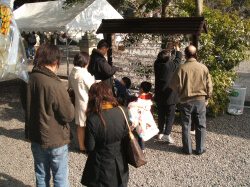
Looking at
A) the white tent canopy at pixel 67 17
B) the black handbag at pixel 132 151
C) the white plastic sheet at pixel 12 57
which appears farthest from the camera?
the white tent canopy at pixel 67 17

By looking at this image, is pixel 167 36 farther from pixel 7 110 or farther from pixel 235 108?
pixel 7 110

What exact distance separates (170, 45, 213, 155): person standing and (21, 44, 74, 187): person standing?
Answer: 190cm

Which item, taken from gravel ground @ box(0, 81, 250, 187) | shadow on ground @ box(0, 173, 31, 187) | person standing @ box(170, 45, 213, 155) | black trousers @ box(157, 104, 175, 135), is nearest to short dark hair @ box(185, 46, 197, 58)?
person standing @ box(170, 45, 213, 155)

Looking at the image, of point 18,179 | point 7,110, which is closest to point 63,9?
point 7,110

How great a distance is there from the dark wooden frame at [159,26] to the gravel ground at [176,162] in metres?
1.79

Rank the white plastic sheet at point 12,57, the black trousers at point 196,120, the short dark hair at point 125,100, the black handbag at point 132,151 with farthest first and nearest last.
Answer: the white plastic sheet at point 12,57
the black trousers at point 196,120
the short dark hair at point 125,100
the black handbag at point 132,151

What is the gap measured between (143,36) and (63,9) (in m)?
4.79

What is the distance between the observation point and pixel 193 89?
147 inches

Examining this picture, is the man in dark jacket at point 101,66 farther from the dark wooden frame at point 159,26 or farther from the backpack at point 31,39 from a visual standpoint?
the backpack at point 31,39

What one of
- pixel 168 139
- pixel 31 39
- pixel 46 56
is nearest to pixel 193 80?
pixel 168 139

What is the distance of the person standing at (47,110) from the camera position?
2361 millimetres

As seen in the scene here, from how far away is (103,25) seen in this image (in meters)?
5.25

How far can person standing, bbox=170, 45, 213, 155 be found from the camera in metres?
3.72

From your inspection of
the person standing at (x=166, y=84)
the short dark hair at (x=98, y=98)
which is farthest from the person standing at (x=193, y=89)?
the short dark hair at (x=98, y=98)
